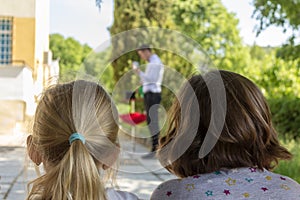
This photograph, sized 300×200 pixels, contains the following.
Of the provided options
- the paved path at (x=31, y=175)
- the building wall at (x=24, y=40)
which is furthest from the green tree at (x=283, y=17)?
the building wall at (x=24, y=40)

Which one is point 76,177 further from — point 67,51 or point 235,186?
point 67,51

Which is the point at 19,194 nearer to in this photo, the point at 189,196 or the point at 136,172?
the point at 136,172

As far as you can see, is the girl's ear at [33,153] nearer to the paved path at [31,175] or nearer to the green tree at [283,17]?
the paved path at [31,175]

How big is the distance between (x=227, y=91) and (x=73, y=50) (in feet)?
7.40

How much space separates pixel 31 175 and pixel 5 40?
0.64 m

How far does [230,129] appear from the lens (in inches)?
50.7

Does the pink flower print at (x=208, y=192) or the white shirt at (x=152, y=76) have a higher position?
the pink flower print at (x=208, y=192)

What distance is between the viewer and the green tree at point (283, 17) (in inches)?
157

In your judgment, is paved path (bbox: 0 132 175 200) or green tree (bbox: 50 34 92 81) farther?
green tree (bbox: 50 34 92 81)

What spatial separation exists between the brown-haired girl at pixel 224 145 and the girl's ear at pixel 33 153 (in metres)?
0.29

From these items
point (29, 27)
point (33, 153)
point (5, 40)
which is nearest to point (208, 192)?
point (33, 153)

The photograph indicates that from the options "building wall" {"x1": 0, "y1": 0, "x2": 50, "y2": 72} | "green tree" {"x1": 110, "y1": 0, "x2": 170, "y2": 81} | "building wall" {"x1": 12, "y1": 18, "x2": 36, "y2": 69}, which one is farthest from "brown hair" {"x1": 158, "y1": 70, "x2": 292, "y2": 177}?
"green tree" {"x1": 110, "y1": 0, "x2": 170, "y2": 81}

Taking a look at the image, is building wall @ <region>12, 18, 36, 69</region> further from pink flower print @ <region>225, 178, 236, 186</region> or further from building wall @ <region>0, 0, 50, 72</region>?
pink flower print @ <region>225, 178, 236, 186</region>

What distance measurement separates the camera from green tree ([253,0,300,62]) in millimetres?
4000
